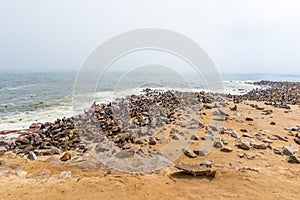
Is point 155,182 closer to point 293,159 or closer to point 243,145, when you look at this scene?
point 243,145

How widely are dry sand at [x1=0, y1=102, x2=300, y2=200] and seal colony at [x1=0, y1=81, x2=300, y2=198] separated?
0.08 m

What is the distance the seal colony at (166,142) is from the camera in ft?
17.9

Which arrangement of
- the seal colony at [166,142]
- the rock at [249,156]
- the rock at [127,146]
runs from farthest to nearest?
1. the rock at [127,146]
2. the rock at [249,156]
3. the seal colony at [166,142]

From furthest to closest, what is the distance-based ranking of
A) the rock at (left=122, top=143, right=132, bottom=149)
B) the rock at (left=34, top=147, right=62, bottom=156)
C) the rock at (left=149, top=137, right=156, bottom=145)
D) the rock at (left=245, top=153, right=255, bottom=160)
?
the rock at (left=149, top=137, right=156, bottom=145) → the rock at (left=122, top=143, right=132, bottom=149) → the rock at (left=34, top=147, right=62, bottom=156) → the rock at (left=245, top=153, right=255, bottom=160)

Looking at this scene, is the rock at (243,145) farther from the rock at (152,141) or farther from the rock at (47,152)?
the rock at (47,152)

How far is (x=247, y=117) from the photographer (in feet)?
A: 33.4

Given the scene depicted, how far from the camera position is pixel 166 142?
727 cm

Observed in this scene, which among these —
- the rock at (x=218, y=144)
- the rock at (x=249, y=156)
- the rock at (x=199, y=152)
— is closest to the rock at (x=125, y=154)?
the rock at (x=199, y=152)

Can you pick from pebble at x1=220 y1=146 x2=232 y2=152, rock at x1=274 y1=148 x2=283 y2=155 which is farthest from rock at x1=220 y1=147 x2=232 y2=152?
rock at x1=274 y1=148 x2=283 y2=155

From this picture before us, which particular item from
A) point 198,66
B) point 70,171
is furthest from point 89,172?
point 198,66

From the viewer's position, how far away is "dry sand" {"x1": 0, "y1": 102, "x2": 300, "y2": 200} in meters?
4.03

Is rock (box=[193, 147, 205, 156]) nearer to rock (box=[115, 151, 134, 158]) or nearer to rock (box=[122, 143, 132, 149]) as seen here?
rock (box=[115, 151, 134, 158])

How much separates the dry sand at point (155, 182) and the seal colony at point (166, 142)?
0.26 ft

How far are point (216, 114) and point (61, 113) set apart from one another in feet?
31.3
